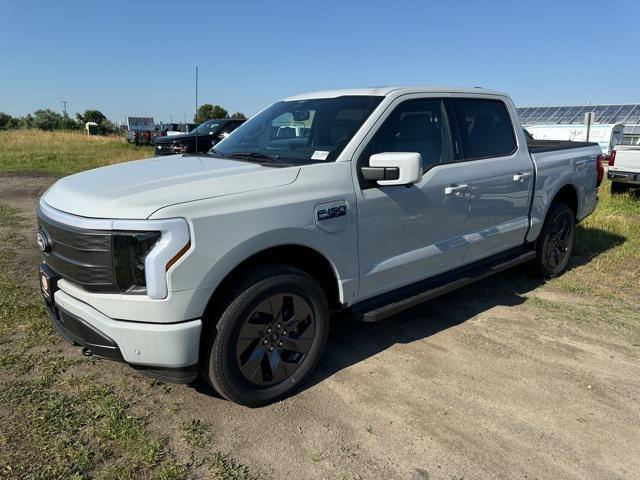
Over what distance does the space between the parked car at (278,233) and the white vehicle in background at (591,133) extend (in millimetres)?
28330

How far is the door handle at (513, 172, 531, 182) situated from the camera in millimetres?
4539

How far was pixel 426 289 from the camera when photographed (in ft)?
12.7

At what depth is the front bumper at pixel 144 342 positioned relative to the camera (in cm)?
256

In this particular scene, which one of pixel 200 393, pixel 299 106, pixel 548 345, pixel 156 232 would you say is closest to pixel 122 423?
pixel 200 393

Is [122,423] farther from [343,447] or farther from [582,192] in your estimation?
[582,192]

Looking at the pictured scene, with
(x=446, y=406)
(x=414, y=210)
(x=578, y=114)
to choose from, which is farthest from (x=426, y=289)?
(x=578, y=114)

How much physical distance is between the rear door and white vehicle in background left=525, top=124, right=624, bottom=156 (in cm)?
2729

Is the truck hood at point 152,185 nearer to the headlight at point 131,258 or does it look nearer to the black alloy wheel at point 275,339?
the headlight at point 131,258

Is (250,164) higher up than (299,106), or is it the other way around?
(299,106)

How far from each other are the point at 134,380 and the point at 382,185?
202 centimetres

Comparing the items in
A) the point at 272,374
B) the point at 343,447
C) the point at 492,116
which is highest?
the point at 492,116

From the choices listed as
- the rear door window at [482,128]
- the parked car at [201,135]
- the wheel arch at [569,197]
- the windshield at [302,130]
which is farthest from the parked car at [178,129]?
the rear door window at [482,128]

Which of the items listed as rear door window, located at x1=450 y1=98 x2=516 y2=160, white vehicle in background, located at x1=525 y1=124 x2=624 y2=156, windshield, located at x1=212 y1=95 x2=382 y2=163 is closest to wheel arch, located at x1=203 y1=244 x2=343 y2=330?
windshield, located at x1=212 y1=95 x2=382 y2=163

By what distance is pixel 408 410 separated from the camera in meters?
3.04
